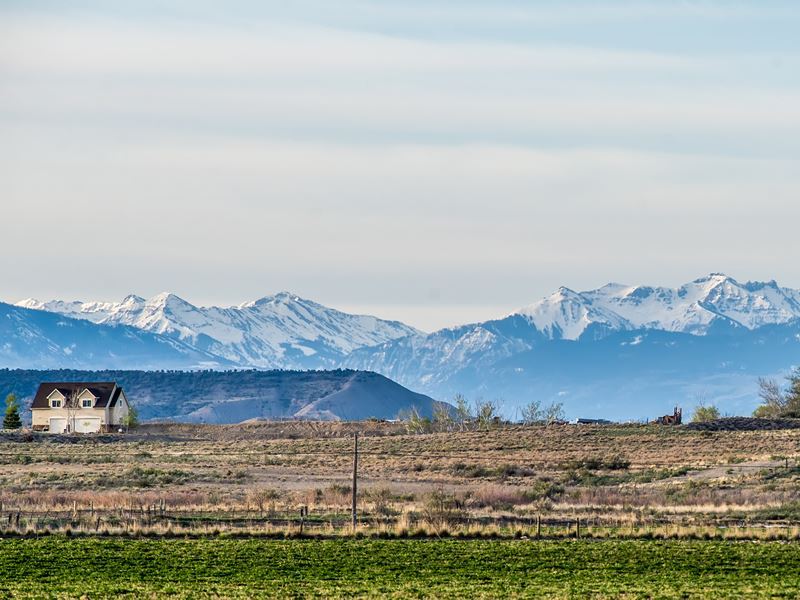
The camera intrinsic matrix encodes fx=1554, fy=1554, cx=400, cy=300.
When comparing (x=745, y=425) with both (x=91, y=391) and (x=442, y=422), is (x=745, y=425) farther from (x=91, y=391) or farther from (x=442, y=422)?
(x=91, y=391)

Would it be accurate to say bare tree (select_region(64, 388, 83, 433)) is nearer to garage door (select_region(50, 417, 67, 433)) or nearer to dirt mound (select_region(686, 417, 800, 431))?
garage door (select_region(50, 417, 67, 433))

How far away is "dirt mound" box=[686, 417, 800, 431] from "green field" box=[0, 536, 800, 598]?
62.6m

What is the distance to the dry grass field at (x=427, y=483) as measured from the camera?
5406cm

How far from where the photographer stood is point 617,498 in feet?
220

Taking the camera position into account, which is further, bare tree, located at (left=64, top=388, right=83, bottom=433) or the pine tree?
the pine tree

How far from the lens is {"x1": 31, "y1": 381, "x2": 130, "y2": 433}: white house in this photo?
133 m

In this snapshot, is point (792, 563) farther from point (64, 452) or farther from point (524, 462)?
point (64, 452)

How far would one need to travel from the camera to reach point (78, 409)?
5261 inches

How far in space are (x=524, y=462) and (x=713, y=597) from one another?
5286 cm

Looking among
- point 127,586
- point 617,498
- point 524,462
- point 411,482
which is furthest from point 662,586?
point 524,462

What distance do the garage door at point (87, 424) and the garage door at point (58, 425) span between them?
3.58 feet

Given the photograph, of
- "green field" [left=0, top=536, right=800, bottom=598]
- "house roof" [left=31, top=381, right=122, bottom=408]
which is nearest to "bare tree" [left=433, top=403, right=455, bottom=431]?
"house roof" [left=31, top=381, right=122, bottom=408]

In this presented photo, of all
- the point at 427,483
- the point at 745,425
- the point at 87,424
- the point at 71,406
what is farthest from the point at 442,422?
the point at 427,483

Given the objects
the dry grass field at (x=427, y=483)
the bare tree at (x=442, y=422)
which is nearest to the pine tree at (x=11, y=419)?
the dry grass field at (x=427, y=483)
